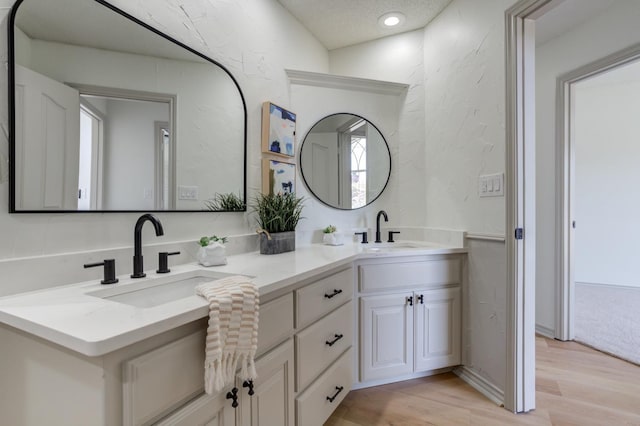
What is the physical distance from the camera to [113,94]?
1.16m

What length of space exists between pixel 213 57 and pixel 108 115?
685mm

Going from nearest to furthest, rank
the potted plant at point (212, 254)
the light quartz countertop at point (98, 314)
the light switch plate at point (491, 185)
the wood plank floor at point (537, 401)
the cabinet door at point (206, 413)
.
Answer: the light quartz countertop at point (98, 314) < the cabinet door at point (206, 413) < the potted plant at point (212, 254) < the wood plank floor at point (537, 401) < the light switch plate at point (491, 185)

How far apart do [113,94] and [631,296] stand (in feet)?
16.8

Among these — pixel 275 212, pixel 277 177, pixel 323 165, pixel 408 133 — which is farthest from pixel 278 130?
pixel 408 133

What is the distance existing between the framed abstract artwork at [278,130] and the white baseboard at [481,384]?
1.80m

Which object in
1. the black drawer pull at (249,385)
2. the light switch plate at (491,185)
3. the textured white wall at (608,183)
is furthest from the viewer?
the textured white wall at (608,183)

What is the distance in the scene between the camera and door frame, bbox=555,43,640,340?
8.00 feet

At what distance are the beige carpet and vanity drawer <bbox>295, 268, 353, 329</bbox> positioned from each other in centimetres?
213

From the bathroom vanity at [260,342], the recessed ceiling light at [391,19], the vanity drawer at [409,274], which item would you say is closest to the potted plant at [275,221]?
the bathroom vanity at [260,342]

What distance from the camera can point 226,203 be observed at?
164 cm

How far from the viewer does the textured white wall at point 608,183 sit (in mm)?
3932

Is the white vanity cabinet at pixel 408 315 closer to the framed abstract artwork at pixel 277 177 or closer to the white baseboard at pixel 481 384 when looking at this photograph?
the white baseboard at pixel 481 384

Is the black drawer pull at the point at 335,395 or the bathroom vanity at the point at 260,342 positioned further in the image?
the black drawer pull at the point at 335,395

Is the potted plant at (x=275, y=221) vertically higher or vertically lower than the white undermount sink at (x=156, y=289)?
higher
